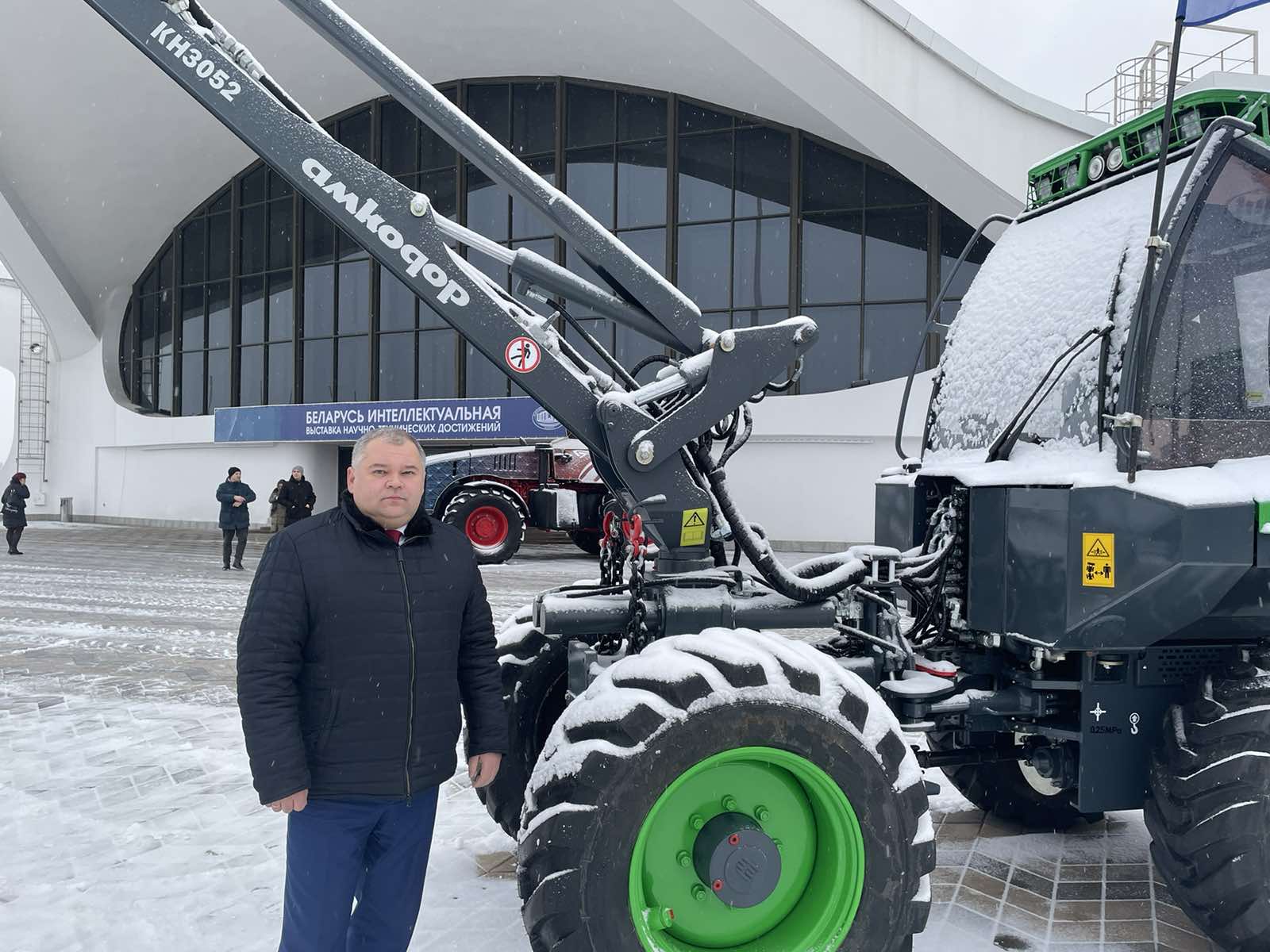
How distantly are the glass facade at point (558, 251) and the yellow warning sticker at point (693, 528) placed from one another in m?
17.2

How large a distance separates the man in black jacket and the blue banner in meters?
18.4

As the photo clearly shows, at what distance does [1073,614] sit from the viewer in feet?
10.3

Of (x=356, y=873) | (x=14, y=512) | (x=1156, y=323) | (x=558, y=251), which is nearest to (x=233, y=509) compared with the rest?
(x=14, y=512)

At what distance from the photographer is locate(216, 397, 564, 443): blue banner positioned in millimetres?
23500

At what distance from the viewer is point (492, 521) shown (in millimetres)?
16547

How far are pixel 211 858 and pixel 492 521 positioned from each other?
12.4 m

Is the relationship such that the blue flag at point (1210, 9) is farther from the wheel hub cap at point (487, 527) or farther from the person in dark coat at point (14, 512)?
the person in dark coat at point (14, 512)

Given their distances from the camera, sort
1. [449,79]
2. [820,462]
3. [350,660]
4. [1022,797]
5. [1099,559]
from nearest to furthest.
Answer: [350,660], [1099,559], [1022,797], [820,462], [449,79]

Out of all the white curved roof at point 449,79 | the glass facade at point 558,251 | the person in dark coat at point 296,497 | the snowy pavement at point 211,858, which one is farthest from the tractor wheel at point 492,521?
the white curved roof at point 449,79

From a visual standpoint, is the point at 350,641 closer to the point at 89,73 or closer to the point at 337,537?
the point at 337,537

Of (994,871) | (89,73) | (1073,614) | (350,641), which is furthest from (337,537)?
(89,73)

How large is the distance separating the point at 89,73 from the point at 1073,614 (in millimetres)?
28993

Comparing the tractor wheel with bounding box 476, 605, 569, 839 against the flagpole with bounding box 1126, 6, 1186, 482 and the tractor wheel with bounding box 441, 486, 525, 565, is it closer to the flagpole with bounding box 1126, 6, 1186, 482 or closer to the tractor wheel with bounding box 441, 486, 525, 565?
the flagpole with bounding box 1126, 6, 1186, 482

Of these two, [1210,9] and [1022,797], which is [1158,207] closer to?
[1210,9]
